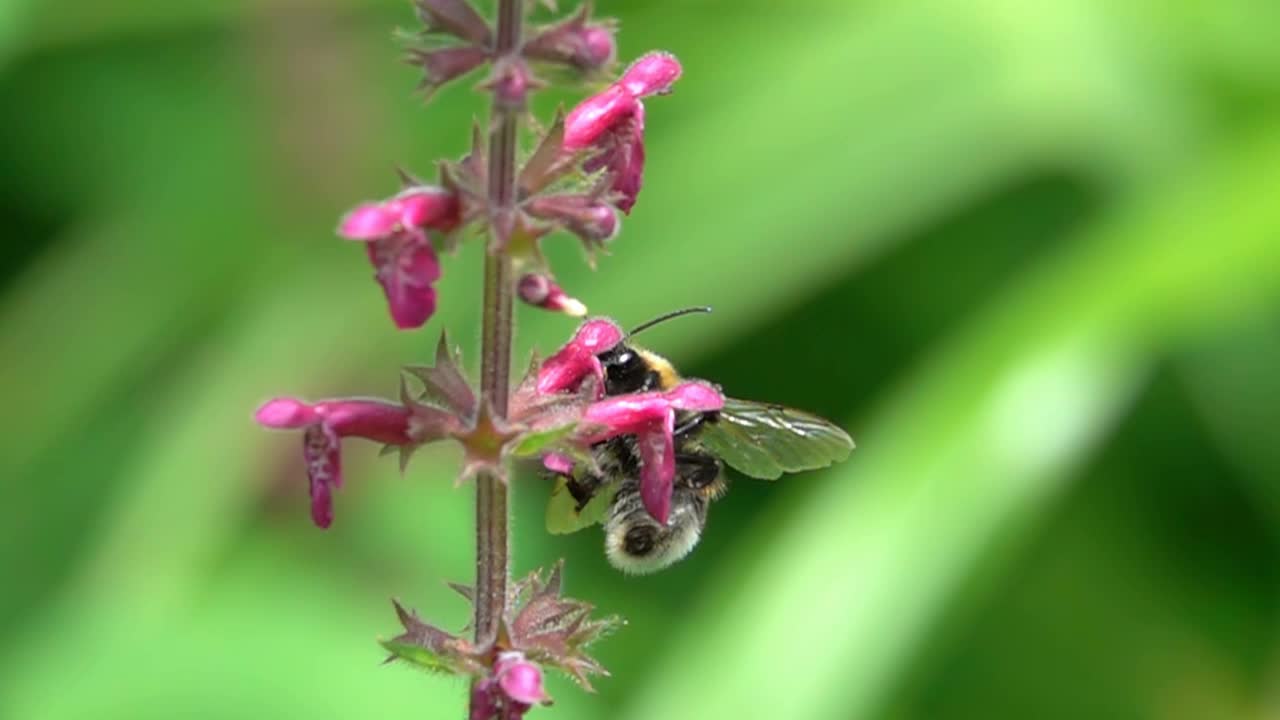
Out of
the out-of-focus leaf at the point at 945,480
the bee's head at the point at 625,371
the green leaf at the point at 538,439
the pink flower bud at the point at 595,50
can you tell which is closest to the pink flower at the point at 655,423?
the green leaf at the point at 538,439

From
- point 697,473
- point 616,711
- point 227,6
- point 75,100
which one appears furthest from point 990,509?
point 75,100

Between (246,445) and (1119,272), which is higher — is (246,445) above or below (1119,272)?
below

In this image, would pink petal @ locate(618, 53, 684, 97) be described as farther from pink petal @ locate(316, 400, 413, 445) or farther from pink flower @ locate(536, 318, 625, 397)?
pink petal @ locate(316, 400, 413, 445)

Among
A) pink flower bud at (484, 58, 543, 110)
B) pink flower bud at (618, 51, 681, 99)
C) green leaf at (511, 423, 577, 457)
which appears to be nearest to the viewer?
pink flower bud at (484, 58, 543, 110)

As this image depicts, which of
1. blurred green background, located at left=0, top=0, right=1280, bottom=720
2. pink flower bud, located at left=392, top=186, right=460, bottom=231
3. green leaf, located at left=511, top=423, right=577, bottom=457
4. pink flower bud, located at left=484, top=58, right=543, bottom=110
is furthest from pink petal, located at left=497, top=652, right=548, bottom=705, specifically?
blurred green background, located at left=0, top=0, right=1280, bottom=720

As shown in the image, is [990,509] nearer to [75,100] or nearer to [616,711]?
[616,711]

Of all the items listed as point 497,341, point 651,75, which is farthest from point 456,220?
point 651,75

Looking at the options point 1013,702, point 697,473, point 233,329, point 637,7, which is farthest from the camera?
point 637,7

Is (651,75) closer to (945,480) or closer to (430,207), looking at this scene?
(430,207)
